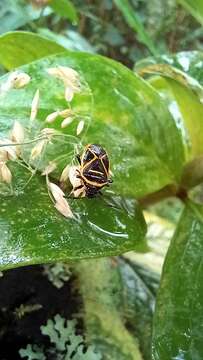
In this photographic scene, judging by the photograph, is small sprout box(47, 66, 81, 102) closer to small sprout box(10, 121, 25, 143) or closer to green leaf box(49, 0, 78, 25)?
small sprout box(10, 121, 25, 143)

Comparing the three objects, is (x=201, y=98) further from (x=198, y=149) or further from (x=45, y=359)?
(x=45, y=359)

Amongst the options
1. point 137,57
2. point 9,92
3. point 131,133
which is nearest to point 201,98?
point 131,133

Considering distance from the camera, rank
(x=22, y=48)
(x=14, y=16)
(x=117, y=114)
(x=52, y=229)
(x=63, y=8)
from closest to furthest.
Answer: (x=52, y=229), (x=117, y=114), (x=22, y=48), (x=63, y=8), (x=14, y=16)

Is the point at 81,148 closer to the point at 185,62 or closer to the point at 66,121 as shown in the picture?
the point at 66,121

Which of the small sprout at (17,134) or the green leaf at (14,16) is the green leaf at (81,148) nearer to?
the small sprout at (17,134)

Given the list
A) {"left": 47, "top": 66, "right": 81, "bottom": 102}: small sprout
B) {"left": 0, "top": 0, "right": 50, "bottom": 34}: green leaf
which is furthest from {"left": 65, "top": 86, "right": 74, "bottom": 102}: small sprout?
{"left": 0, "top": 0, "right": 50, "bottom": 34}: green leaf

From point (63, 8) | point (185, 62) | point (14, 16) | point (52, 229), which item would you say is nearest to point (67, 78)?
point (52, 229)

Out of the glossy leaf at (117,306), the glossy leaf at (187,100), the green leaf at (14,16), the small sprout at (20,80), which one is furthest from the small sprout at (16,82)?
the green leaf at (14,16)
